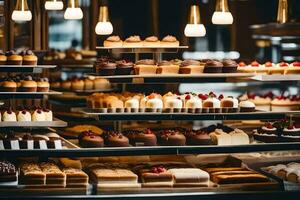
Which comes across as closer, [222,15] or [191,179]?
[191,179]

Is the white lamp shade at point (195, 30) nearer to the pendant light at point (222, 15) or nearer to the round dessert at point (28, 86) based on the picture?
the pendant light at point (222, 15)

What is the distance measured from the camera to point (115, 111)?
318 inches

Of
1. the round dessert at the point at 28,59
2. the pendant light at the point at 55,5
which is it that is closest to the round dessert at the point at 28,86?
the round dessert at the point at 28,59

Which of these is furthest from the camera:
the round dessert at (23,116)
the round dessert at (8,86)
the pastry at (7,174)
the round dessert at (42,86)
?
the round dessert at (42,86)

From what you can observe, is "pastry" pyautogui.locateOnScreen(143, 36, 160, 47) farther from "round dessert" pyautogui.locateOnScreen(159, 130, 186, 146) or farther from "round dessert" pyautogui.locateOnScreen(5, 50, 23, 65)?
"round dessert" pyautogui.locateOnScreen(5, 50, 23, 65)

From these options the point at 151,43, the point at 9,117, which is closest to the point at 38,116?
the point at 9,117

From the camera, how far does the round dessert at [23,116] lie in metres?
8.51

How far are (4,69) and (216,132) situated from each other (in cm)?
249

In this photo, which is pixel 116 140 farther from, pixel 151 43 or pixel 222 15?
pixel 222 15

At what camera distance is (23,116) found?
8523 mm

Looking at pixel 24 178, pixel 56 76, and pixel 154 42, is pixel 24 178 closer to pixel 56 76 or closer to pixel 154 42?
pixel 154 42

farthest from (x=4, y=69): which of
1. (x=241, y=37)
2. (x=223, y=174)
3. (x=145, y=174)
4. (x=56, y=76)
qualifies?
(x=241, y=37)

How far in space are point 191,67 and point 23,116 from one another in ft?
6.27

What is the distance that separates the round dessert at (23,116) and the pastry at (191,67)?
68.5 inches
